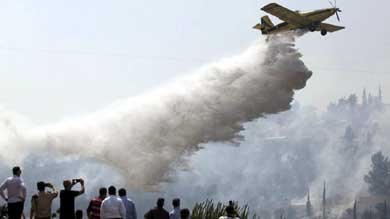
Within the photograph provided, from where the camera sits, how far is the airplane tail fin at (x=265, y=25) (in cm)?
5452

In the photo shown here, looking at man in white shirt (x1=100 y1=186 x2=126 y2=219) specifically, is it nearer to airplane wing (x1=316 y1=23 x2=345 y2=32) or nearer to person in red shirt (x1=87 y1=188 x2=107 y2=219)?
person in red shirt (x1=87 y1=188 x2=107 y2=219)

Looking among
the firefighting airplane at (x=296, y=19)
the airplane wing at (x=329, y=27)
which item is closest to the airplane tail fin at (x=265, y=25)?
the firefighting airplane at (x=296, y=19)

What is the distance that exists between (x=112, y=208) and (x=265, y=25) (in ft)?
121

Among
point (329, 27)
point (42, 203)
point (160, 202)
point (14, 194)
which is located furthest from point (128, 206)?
point (329, 27)

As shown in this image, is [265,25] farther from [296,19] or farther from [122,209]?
[122,209]

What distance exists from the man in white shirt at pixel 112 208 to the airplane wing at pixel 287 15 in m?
35.1

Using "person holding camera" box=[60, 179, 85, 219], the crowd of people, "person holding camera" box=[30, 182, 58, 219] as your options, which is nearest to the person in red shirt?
the crowd of people

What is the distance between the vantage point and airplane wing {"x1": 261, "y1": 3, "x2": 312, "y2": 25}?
52938 millimetres

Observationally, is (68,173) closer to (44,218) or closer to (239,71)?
(239,71)

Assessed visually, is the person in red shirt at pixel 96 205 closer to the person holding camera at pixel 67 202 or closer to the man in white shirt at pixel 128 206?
the person holding camera at pixel 67 202

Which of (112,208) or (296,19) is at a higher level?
(296,19)

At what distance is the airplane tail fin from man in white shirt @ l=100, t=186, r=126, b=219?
118 feet

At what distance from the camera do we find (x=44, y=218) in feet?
70.9

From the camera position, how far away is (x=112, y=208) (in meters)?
19.8
